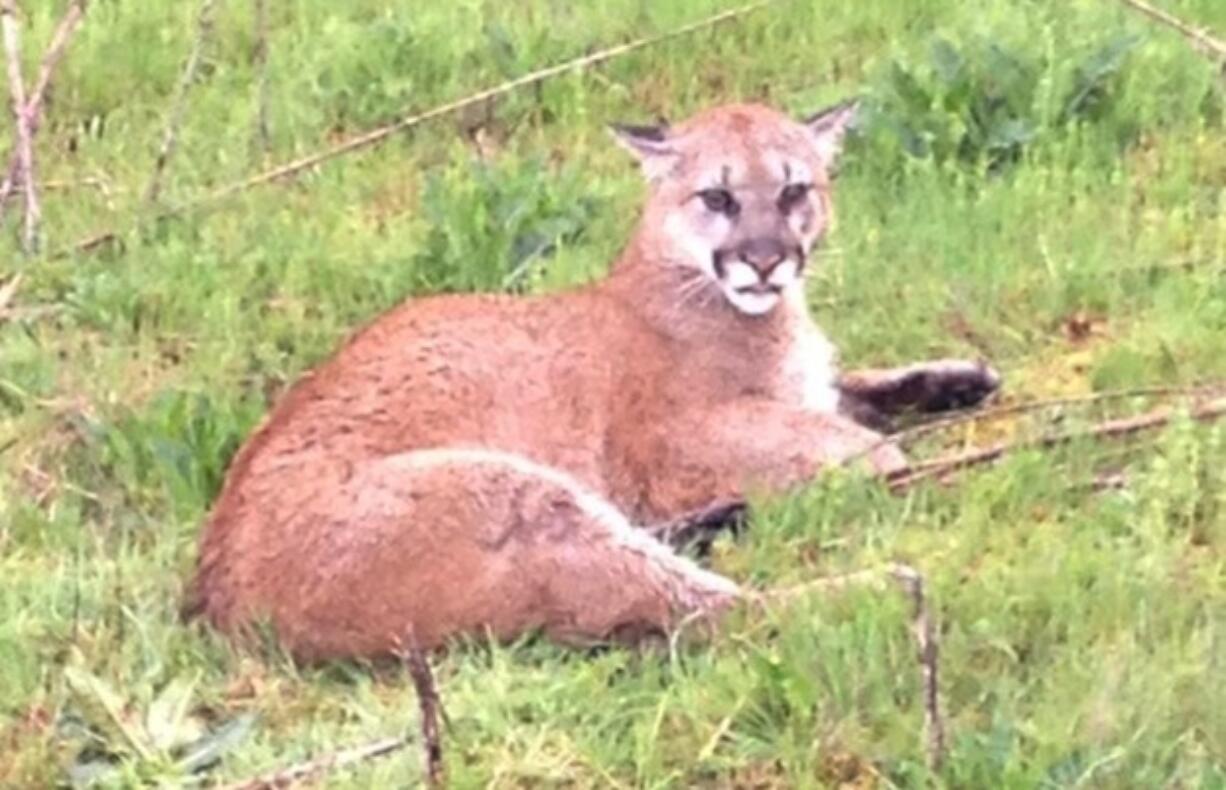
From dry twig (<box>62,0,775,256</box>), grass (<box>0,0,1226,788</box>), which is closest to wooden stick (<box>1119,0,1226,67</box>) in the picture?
grass (<box>0,0,1226,788</box>)

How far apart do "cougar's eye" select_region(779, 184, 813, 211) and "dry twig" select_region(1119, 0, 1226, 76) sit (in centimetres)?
117

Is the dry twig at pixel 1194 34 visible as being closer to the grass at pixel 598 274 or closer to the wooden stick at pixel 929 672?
the grass at pixel 598 274

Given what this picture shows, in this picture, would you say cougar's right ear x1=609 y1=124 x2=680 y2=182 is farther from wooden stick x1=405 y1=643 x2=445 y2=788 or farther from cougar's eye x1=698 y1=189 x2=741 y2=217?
wooden stick x1=405 y1=643 x2=445 y2=788

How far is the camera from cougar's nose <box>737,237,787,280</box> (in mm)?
7738

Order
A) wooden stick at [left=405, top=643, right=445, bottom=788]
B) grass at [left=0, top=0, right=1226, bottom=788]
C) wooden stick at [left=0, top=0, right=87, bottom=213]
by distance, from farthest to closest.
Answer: wooden stick at [left=0, top=0, right=87, bottom=213] → grass at [left=0, top=0, right=1226, bottom=788] → wooden stick at [left=405, top=643, right=445, bottom=788]

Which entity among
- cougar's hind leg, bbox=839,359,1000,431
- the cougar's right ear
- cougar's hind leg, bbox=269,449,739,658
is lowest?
cougar's hind leg, bbox=839,359,1000,431

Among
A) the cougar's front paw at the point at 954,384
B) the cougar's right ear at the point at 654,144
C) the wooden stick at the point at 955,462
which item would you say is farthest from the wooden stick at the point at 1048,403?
the cougar's right ear at the point at 654,144

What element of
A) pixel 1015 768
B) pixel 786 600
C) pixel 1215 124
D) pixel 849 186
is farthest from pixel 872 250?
pixel 1015 768

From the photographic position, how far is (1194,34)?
27.2 feet

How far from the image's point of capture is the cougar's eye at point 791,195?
7879 mm

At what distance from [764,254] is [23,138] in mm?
2369

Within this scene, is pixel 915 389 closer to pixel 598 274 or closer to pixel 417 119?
pixel 598 274

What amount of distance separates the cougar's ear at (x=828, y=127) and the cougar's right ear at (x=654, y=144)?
15.5 inches

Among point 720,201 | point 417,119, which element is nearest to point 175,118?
point 417,119
